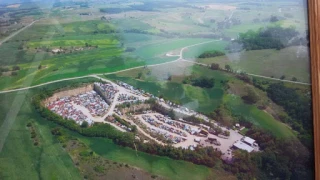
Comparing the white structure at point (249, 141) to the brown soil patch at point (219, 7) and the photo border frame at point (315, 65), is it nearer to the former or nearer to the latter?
the photo border frame at point (315, 65)

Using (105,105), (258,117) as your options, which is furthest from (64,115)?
(258,117)

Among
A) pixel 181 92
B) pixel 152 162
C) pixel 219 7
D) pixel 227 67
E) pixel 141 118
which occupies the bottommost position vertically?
pixel 152 162

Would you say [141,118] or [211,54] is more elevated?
[211,54]

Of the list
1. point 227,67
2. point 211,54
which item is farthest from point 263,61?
point 211,54

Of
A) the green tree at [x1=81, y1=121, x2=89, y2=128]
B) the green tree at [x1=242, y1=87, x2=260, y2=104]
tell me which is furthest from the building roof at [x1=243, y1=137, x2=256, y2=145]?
the green tree at [x1=81, y1=121, x2=89, y2=128]

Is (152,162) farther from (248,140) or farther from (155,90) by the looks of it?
(248,140)

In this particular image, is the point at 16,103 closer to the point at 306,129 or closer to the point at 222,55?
the point at 222,55

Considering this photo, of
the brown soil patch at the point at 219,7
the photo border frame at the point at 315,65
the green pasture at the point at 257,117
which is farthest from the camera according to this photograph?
the brown soil patch at the point at 219,7

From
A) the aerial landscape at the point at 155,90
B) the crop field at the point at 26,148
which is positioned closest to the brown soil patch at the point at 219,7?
the aerial landscape at the point at 155,90
